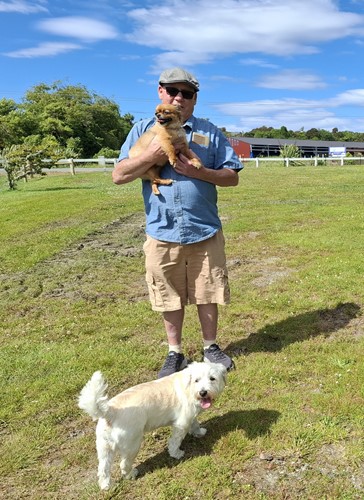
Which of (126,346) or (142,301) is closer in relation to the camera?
(126,346)

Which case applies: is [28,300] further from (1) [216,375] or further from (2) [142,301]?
(1) [216,375]

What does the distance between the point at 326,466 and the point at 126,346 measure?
2.65 metres

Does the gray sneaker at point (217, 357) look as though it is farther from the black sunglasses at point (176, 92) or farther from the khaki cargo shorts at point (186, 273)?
the black sunglasses at point (176, 92)

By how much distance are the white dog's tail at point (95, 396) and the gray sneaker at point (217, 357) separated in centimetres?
184

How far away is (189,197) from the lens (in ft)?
13.5

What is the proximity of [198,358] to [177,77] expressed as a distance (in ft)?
9.44

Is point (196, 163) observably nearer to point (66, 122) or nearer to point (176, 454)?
point (176, 454)

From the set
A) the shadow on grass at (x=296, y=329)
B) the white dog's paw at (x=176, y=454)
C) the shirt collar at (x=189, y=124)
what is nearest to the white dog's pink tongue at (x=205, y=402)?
the white dog's paw at (x=176, y=454)

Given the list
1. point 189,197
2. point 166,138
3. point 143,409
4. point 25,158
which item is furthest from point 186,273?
point 25,158

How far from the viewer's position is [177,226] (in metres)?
4.18

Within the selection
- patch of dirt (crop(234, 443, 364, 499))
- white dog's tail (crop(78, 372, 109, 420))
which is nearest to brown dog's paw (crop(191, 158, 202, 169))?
white dog's tail (crop(78, 372, 109, 420))

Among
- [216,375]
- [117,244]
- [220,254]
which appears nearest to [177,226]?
[220,254]

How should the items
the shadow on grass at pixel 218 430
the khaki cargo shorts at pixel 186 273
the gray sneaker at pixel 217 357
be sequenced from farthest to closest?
the gray sneaker at pixel 217 357
the khaki cargo shorts at pixel 186 273
the shadow on grass at pixel 218 430

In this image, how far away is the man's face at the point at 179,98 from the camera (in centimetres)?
399
